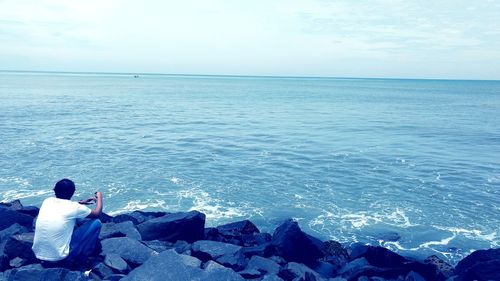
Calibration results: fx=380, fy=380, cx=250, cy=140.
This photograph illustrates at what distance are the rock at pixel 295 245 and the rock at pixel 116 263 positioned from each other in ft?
15.7

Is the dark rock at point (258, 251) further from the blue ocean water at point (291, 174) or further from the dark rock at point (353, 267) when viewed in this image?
the blue ocean water at point (291, 174)

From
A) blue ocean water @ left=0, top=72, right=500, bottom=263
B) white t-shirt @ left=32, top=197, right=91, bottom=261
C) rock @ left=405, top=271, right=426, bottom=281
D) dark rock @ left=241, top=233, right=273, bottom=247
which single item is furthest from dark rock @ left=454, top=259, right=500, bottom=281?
white t-shirt @ left=32, top=197, right=91, bottom=261

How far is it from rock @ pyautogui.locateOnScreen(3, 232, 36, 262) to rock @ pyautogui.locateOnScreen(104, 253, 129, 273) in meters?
1.76

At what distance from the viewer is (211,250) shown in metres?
11.4

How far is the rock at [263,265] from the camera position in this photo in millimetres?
10742

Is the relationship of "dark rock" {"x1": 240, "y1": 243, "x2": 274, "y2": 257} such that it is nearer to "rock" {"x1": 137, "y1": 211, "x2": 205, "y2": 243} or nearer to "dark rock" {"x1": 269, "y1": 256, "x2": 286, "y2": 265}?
"dark rock" {"x1": 269, "y1": 256, "x2": 286, "y2": 265}

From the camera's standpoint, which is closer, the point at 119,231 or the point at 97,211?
the point at 97,211

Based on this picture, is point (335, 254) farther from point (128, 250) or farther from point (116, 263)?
point (116, 263)

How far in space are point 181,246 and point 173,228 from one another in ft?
3.98

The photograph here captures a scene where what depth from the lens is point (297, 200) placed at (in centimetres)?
2036

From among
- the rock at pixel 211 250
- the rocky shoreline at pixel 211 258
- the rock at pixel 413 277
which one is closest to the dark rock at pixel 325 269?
the rocky shoreline at pixel 211 258

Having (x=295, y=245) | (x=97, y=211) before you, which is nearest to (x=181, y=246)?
(x=97, y=211)

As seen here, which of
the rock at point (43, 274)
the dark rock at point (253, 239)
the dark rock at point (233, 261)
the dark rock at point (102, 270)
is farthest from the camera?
the dark rock at point (253, 239)

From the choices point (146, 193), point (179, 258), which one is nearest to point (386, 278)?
point (179, 258)
